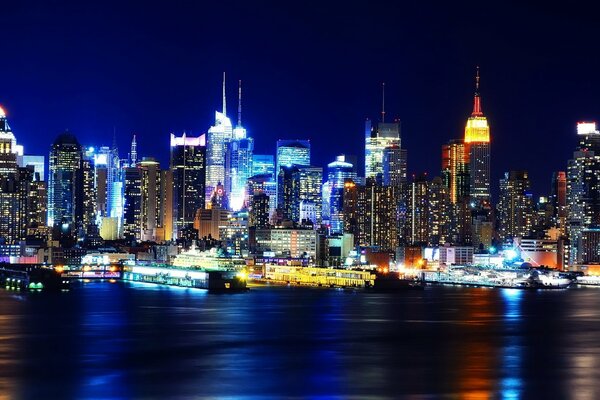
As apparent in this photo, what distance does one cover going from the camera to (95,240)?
567ft

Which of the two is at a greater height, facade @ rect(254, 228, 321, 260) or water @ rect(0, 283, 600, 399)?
facade @ rect(254, 228, 321, 260)

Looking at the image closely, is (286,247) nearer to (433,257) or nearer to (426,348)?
(433,257)

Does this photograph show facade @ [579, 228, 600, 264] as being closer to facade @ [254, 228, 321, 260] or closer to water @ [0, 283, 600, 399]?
facade @ [254, 228, 321, 260]

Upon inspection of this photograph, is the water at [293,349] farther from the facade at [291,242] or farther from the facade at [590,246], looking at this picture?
the facade at [291,242]

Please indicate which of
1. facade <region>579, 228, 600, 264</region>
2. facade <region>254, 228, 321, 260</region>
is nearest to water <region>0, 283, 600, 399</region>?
facade <region>579, 228, 600, 264</region>

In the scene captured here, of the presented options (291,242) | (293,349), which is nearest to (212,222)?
(291,242)

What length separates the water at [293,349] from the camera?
37094 millimetres

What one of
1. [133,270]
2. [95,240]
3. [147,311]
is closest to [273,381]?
[147,311]

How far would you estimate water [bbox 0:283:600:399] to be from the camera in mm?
37094

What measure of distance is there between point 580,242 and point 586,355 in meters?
108

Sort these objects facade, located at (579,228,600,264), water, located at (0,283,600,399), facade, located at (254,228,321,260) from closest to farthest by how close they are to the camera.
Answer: water, located at (0,283,600,399) < facade, located at (579,228,600,264) < facade, located at (254,228,321,260)

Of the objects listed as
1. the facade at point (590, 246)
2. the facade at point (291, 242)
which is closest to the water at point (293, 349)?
the facade at point (590, 246)

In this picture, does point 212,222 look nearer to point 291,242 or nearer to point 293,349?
point 291,242

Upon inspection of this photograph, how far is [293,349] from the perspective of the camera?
158ft
